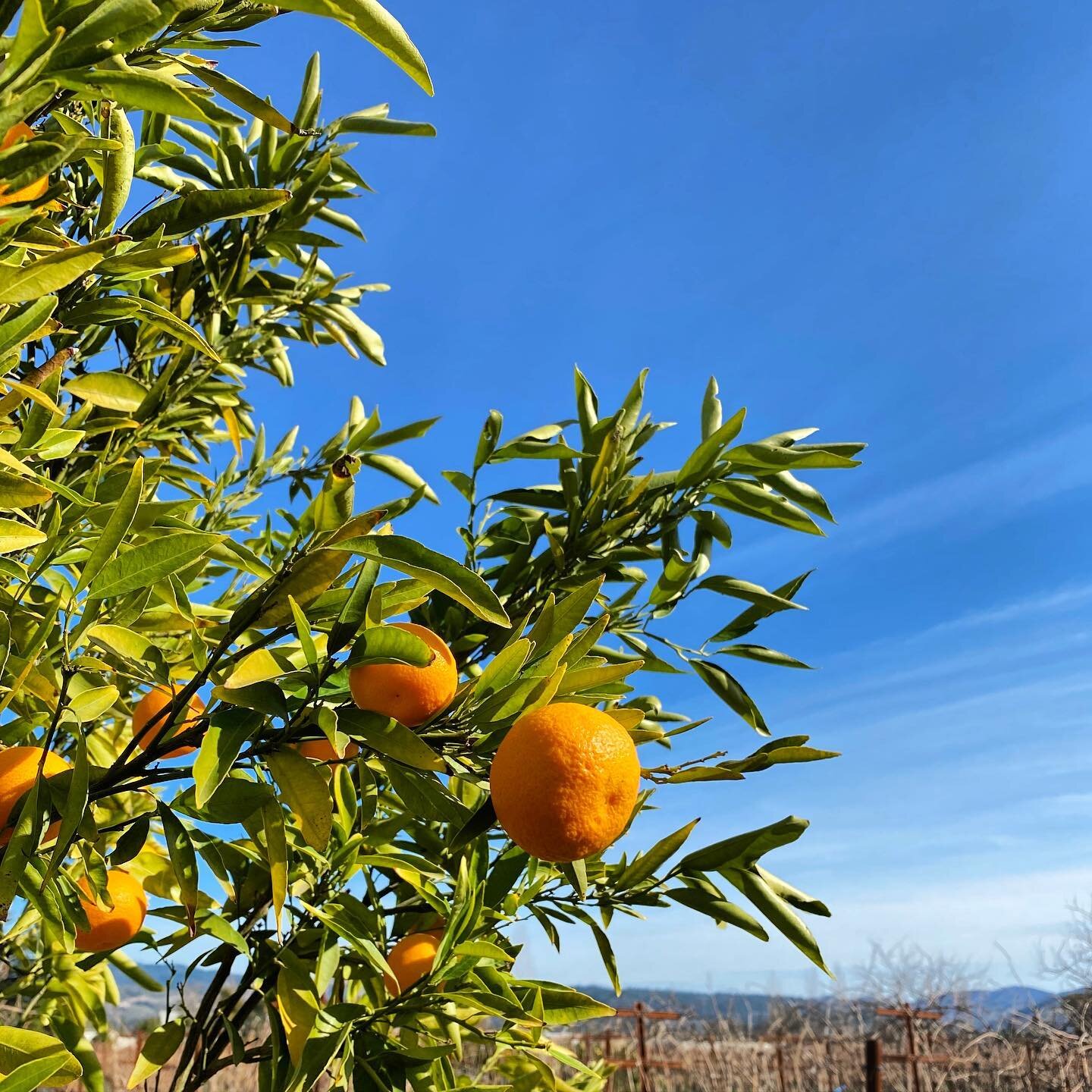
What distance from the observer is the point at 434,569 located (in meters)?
0.61

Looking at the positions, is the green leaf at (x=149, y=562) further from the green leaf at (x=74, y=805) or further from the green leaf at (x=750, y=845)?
the green leaf at (x=750, y=845)

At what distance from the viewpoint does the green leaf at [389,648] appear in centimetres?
61

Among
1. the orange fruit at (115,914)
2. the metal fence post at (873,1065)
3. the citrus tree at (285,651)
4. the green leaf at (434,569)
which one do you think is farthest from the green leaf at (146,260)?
the metal fence post at (873,1065)

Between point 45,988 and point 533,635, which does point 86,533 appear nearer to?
point 533,635

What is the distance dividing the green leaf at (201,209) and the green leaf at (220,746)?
1.16ft

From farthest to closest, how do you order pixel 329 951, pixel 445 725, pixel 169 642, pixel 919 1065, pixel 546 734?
pixel 919 1065
pixel 169 642
pixel 329 951
pixel 445 725
pixel 546 734

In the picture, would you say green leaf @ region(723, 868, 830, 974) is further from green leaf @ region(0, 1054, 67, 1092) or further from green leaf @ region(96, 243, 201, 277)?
green leaf @ region(96, 243, 201, 277)

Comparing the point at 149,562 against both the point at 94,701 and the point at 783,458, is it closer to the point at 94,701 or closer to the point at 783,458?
the point at 94,701

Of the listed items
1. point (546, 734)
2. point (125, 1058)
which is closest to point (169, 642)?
point (546, 734)

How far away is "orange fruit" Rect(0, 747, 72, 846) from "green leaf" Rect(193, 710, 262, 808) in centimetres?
17

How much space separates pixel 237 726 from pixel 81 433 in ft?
1.18

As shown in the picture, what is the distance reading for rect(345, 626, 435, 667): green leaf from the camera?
0.61 meters

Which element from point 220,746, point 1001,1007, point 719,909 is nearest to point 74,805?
point 220,746

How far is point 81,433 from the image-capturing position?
84 cm
